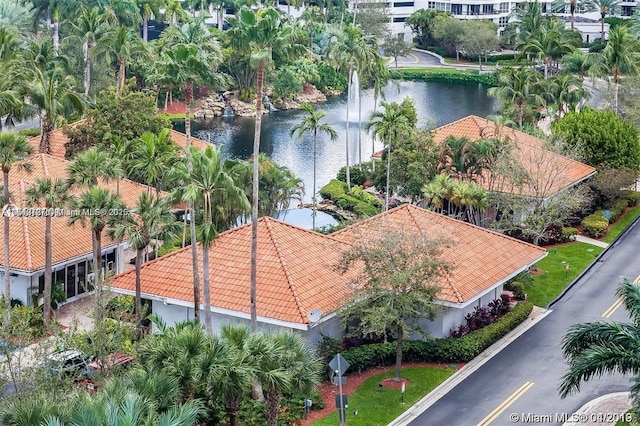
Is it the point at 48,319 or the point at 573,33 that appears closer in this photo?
the point at 48,319

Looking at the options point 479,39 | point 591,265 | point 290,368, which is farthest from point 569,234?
point 479,39

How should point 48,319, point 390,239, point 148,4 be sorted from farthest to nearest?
point 148,4 → point 48,319 → point 390,239

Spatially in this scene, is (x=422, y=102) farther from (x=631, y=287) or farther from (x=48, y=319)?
(x=631, y=287)

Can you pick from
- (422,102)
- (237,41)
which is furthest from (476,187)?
(422,102)

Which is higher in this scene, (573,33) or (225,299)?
(573,33)

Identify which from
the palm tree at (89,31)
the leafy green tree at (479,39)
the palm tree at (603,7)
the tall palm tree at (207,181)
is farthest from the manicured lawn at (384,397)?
the palm tree at (603,7)

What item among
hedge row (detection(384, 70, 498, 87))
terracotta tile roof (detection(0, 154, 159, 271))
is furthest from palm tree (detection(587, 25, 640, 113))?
hedge row (detection(384, 70, 498, 87))

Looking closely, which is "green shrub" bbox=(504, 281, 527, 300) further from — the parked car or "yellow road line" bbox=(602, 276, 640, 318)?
the parked car

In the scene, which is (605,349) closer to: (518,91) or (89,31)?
(518,91)
